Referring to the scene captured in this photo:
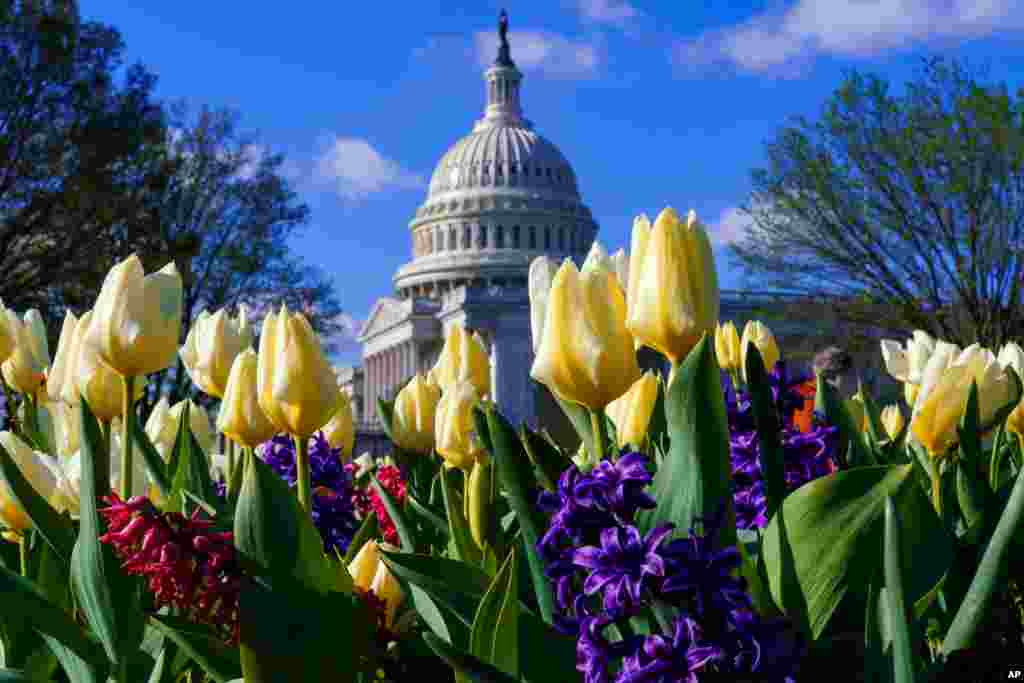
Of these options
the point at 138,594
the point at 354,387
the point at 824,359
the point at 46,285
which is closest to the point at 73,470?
the point at 138,594

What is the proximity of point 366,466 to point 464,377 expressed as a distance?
1.20 m

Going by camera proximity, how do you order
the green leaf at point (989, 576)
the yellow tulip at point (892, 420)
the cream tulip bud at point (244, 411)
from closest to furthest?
the green leaf at point (989, 576)
the cream tulip bud at point (244, 411)
the yellow tulip at point (892, 420)

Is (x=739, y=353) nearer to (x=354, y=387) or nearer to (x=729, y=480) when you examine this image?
(x=729, y=480)

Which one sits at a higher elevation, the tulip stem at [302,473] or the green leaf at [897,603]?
the tulip stem at [302,473]

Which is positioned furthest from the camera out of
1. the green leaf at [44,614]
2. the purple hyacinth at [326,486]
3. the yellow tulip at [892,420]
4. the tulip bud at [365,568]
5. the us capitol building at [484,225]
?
the us capitol building at [484,225]

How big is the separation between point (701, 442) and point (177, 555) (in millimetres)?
513

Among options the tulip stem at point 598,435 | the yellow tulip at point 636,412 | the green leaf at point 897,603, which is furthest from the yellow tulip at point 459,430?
the green leaf at point 897,603

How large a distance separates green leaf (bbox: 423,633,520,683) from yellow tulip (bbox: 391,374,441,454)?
4.60ft

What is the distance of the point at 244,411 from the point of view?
1.90 m

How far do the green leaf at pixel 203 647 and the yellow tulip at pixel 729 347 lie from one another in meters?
1.68

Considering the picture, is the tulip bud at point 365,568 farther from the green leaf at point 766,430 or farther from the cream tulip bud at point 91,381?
the cream tulip bud at point 91,381

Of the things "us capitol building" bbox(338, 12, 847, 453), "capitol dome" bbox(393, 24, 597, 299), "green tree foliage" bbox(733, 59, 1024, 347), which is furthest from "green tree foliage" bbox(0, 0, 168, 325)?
"capitol dome" bbox(393, 24, 597, 299)

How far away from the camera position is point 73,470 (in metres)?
1.98

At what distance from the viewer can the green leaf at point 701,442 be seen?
119cm
